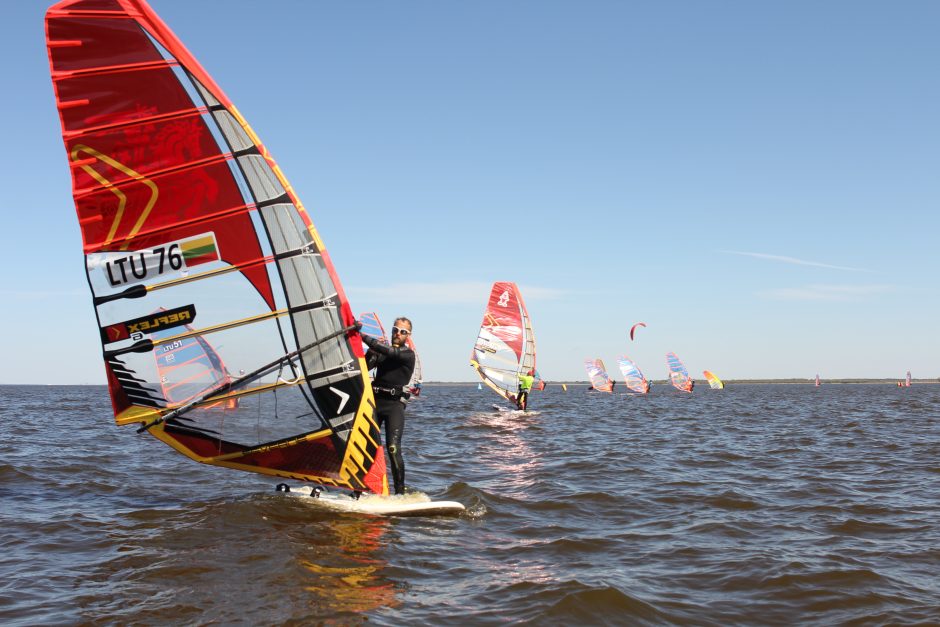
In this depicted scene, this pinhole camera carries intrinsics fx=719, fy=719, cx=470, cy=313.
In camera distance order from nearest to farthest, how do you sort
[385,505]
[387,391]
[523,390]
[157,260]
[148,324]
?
[157,260], [148,324], [385,505], [387,391], [523,390]

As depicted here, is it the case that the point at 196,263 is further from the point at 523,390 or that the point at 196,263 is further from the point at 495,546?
the point at 523,390

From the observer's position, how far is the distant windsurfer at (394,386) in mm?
7789

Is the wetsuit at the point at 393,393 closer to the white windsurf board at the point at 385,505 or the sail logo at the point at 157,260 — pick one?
the white windsurf board at the point at 385,505

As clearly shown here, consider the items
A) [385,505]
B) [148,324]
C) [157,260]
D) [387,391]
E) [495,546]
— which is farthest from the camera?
[387,391]

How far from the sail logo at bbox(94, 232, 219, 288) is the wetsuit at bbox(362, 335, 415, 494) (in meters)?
2.00

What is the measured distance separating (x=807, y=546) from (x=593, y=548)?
6.02ft

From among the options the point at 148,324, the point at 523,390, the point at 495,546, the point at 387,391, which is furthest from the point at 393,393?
the point at 523,390

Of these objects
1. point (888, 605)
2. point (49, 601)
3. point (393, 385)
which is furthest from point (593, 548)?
point (49, 601)

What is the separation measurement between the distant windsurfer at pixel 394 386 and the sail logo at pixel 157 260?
197 cm

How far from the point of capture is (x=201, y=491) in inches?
344

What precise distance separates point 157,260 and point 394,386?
2.72m

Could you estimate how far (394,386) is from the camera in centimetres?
788

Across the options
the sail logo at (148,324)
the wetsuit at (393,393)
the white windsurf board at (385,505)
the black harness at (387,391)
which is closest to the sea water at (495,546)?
the white windsurf board at (385,505)

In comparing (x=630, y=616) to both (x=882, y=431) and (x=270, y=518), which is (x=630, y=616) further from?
(x=882, y=431)
